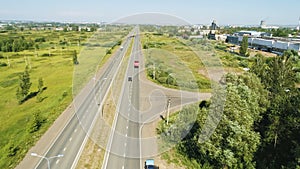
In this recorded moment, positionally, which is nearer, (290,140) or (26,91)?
(290,140)

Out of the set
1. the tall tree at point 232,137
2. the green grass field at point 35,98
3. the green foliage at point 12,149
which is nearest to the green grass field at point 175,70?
the green grass field at point 35,98

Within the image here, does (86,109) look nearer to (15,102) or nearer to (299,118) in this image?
(15,102)

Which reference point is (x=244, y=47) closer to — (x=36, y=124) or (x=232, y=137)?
(x=232, y=137)

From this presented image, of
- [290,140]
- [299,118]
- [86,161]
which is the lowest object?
[86,161]

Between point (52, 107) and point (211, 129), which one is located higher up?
point (211, 129)

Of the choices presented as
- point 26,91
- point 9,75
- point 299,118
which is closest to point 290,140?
point 299,118
